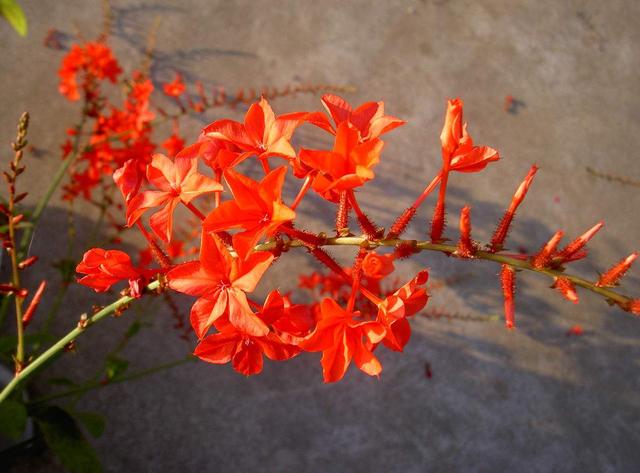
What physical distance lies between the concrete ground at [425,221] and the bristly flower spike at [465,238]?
68.9 inches

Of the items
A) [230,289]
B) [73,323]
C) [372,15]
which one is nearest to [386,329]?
[230,289]

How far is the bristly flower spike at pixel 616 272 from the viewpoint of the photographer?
81 cm

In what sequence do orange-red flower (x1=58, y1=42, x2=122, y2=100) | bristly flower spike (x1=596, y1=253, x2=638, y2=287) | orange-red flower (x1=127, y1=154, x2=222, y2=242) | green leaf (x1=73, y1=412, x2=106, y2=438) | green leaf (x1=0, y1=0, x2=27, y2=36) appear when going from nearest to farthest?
bristly flower spike (x1=596, y1=253, x2=638, y2=287)
orange-red flower (x1=127, y1=154, x2=222, y2=242)
green leaf (x1=0, y1=0, x2=27, y2=36)
green leaf (x1=73, y1=412, x2=106, y2=438)
orange-red flower (x1=58, y1=42, x2=122, y2=100)

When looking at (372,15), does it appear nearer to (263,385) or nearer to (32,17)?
(32,17)

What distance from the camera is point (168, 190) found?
3.21 feet

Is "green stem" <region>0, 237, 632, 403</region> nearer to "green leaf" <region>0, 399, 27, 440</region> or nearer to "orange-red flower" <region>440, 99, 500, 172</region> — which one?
"orange-red flower" <region>440, 99, 500, 172</region>

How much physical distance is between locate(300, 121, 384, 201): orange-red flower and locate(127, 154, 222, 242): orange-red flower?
17 cm

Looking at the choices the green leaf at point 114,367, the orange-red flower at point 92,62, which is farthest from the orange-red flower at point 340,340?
the orange-red flower at point 92,62

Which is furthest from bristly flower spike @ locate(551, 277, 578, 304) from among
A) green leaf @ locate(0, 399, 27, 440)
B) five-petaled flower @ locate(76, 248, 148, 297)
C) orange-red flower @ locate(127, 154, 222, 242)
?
green leaf @ locate(0, 399, 27, 440)

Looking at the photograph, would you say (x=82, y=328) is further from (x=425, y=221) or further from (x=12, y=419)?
(x=425, y=221)

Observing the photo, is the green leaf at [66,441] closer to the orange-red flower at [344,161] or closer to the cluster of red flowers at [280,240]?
the cluster of red flowers at [280,240]

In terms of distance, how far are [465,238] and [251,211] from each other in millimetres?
337

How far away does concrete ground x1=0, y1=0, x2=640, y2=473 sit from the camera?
244 cm

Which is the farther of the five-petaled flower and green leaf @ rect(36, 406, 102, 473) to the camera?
green leaf @ rect(36, 406, 102, 473)
